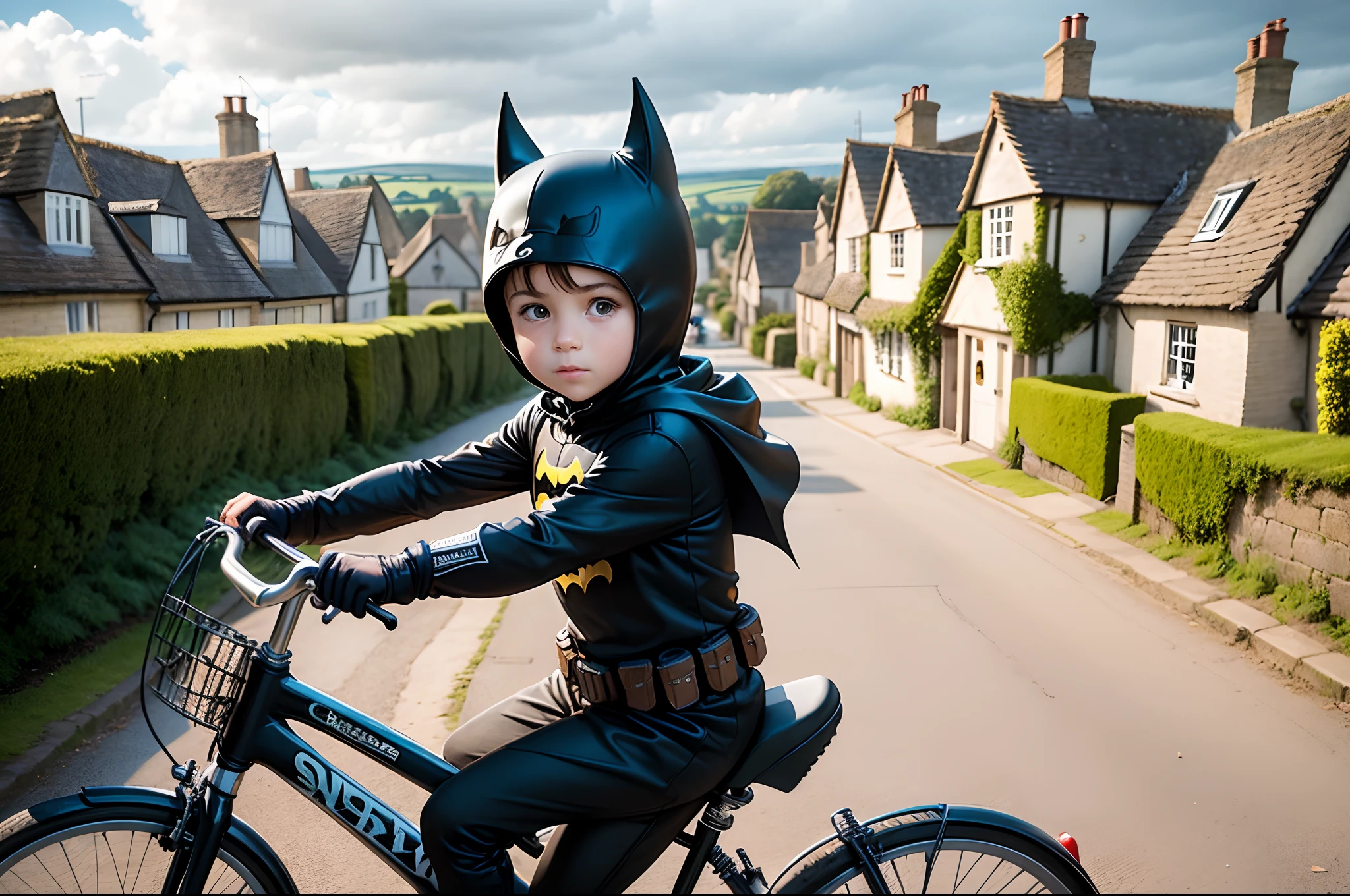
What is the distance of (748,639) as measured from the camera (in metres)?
2.68

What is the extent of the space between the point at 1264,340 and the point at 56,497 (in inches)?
554

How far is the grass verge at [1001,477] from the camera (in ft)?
51.0

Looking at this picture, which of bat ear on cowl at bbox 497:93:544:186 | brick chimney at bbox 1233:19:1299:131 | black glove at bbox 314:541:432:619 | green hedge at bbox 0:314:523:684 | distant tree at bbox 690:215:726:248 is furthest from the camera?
distant tree at bbox 690:215:726:248

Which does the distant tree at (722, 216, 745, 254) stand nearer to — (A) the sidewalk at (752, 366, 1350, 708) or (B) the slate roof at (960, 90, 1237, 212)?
(B) the slate roof at (960, 90, 1237, 212)

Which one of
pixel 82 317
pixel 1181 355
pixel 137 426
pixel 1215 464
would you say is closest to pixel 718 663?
pixel 137 426

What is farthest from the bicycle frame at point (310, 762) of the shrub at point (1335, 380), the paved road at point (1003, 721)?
the shrub at point (1335, 380)

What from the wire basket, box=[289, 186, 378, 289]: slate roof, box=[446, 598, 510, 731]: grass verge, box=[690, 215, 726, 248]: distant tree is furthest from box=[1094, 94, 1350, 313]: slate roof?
box=[690, 215, 726, 248]: distant tree

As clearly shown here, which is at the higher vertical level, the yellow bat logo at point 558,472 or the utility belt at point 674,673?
the yellow bat logo at point 558,472

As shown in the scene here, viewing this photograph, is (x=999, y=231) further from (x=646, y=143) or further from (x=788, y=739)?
(x=788, y=739)

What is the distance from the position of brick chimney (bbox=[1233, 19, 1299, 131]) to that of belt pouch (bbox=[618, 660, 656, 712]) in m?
21.0

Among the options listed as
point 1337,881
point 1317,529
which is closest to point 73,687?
point 1337,881

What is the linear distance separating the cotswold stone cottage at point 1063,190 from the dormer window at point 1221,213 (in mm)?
1712

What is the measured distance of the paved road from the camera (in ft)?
16.5

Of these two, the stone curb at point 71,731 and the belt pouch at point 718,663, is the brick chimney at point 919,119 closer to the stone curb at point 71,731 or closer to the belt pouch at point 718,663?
the stone curb at point 71,731
